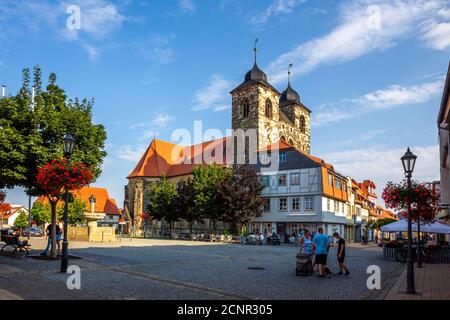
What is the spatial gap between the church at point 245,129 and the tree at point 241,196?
16.3 meters

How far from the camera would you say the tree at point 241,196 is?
1777 inches

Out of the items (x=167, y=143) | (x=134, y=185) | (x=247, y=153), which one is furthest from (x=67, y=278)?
(x=167, y=143)

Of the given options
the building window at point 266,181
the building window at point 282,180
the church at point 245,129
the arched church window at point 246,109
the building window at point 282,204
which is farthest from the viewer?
the arched church window at point 246,109

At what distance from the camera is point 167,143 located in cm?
8306

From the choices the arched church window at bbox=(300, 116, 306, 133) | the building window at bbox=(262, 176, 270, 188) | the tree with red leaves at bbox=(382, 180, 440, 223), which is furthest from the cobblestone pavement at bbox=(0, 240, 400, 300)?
the arched church window at bbox=(300, 116, 306, 133)

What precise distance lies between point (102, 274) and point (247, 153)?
4938cm

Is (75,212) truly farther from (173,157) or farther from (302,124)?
(302,124)

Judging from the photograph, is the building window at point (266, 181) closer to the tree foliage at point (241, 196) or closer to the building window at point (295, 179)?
the tree foliage at point (241, 196)

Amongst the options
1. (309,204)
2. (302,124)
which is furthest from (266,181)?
(302,124)

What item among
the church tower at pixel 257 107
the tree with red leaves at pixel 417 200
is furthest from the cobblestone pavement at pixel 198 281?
the church tower at pixel 257 107

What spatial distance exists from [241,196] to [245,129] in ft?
71.7

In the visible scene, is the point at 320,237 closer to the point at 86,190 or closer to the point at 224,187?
the point at 224,187

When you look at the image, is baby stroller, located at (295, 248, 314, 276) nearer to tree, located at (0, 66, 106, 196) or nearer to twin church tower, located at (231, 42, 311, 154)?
tree, located at (0, 66, 106, 196)

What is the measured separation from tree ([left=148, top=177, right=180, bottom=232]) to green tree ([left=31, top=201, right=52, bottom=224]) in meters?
19.2
